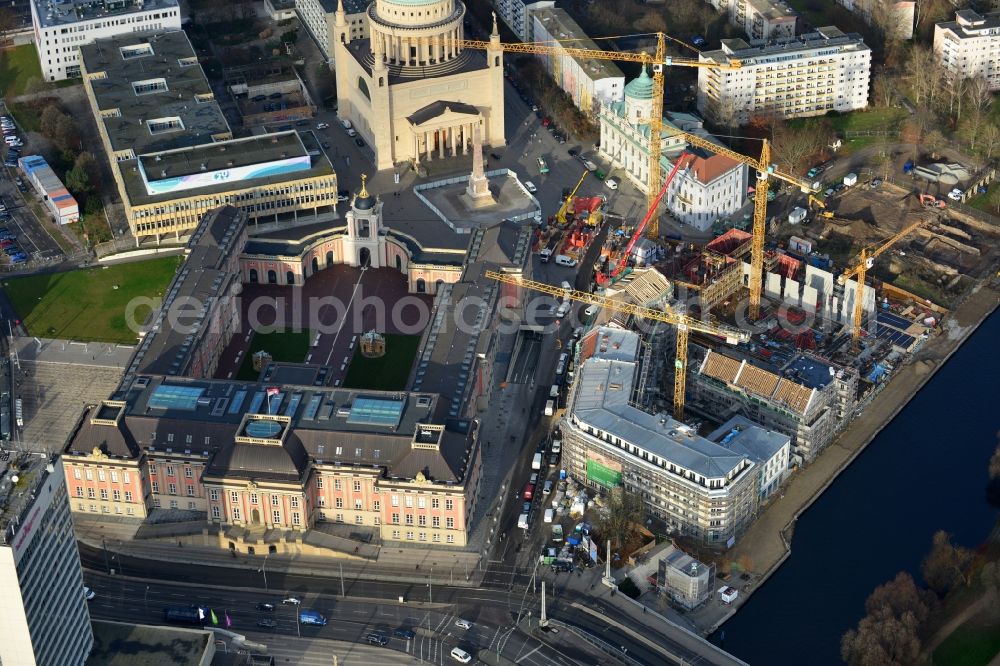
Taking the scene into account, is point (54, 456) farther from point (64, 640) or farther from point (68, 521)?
point (64, 640)

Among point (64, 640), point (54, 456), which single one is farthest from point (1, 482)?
point (64, 640)

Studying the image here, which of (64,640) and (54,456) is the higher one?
(54,456)

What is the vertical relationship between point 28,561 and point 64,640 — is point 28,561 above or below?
above

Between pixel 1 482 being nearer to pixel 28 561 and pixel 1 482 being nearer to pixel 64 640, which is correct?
pixel 28 561

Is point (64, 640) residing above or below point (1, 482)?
below

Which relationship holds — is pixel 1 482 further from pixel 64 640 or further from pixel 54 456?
pixel 64 640
